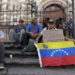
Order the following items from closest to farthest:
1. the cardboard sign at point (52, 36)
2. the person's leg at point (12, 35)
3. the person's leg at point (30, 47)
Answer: the cardboard sign at point (52, 36) < the person's leg at point (30, 47) < the person's leg at point (12, 35)

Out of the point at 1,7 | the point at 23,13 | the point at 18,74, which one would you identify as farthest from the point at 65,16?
the point at 18,74

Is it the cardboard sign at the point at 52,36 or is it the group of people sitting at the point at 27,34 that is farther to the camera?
the group of people sitting at the point at 27,34

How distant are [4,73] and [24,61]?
34.5 inches

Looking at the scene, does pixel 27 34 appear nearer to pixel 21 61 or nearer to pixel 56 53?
pixel 21 61

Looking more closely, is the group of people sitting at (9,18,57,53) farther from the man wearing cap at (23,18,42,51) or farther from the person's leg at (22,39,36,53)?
the person's leg at (22,39,36,53)

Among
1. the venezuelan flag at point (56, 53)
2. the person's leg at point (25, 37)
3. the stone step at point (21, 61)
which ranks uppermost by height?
the person's leg at point (25, 37)

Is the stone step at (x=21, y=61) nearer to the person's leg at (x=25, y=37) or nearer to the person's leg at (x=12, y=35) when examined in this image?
the person's leg at (x=25, y=37)

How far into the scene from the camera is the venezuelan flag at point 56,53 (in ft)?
17.5

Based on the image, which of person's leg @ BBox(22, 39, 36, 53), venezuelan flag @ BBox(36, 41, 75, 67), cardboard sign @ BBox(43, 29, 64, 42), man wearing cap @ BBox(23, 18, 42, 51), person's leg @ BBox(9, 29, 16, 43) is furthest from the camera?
person's leg @ BBox(9, 29, 16, 43)

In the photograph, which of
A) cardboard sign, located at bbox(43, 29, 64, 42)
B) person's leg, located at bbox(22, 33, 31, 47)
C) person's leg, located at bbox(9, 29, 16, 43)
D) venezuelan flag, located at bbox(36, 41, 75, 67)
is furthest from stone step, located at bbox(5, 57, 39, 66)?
person's leg, located at bbox(9, 29, 16, 43)

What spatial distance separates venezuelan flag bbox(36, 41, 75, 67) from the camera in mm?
5336

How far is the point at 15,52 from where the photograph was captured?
611 centimetres

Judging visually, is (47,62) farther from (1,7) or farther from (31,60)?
(1,7)

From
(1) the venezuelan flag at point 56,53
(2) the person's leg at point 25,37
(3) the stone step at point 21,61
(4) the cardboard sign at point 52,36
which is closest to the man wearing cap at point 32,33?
(2) the person's leg at point 25,37
